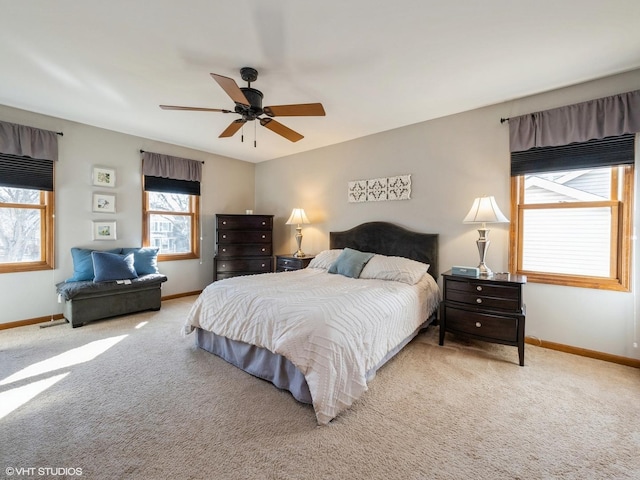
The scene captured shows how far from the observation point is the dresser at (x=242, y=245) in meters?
4.82

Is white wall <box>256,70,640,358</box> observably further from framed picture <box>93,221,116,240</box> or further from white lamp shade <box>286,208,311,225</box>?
framed picture <box>93,221,116,240</box>

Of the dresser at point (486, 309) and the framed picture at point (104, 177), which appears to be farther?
the framed picture at point (104, 177)

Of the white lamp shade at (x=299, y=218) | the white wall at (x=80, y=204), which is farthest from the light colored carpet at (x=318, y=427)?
the white lamp shade at (x=299, y=218)

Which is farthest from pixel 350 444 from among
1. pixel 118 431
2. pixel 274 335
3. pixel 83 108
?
pixel 83 108

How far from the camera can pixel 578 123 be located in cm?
271

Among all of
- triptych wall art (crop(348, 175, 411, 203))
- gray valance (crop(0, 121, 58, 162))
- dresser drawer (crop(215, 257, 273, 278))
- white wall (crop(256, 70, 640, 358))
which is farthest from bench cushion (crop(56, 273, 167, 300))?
triptych wall art (crop(348, 175, 411, 203))

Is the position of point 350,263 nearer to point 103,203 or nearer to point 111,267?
point 111,267

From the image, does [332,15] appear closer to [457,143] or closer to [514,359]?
[457,143]

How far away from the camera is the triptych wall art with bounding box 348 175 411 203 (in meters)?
3.87

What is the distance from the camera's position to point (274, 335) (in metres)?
2.09

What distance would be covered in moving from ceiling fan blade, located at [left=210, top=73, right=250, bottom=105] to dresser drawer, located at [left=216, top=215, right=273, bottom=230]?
2787 millimetres

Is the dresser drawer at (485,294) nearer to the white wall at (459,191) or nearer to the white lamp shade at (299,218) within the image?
the white wall at (459,191)

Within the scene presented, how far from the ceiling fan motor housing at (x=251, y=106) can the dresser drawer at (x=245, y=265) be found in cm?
280

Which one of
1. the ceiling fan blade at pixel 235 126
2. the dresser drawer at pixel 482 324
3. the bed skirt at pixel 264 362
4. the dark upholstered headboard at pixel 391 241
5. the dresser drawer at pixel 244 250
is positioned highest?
the ceiling fan blade at pixel 235 126
